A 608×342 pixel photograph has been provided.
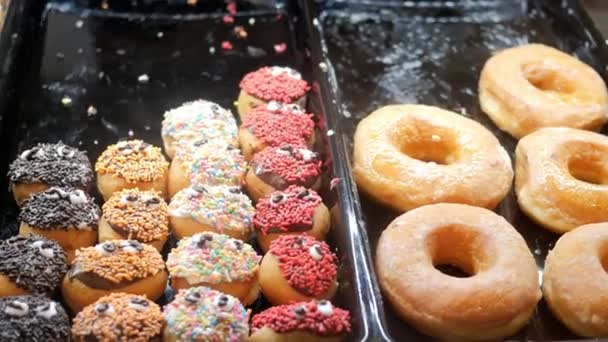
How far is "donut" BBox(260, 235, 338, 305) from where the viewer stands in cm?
210

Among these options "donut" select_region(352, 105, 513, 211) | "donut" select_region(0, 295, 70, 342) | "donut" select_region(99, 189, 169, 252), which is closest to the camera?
"donut" select_region(0, 295, 70, 342)

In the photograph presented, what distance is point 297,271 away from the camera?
6.91 ft

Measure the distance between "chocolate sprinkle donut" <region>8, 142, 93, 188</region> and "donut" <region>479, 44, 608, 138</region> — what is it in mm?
1467

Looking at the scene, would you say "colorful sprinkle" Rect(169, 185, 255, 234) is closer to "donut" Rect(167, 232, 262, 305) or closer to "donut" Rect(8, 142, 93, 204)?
"donut" Rect(167, 232, 262, 305)

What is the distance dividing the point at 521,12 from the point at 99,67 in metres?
1.77

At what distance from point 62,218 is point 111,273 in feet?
0.88

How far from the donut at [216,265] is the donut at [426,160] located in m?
0.53

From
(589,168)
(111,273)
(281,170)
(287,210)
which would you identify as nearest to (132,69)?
(281,170)

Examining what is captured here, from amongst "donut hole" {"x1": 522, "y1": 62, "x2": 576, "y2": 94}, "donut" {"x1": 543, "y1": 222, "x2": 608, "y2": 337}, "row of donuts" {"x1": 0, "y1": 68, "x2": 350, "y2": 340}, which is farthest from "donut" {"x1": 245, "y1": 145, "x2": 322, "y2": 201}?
"donut hole" {"x1": 522, "y1": 62, "x2": 576, "y2": 94}

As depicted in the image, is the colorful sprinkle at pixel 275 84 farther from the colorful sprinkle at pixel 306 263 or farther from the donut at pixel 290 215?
the colorful sprinkle at pixel 306 263

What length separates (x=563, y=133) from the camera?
269cm

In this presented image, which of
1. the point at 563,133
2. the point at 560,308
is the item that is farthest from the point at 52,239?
the point at 563,133

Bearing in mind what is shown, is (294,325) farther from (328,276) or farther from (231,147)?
(231,147)

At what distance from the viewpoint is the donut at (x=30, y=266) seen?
2.01 m
